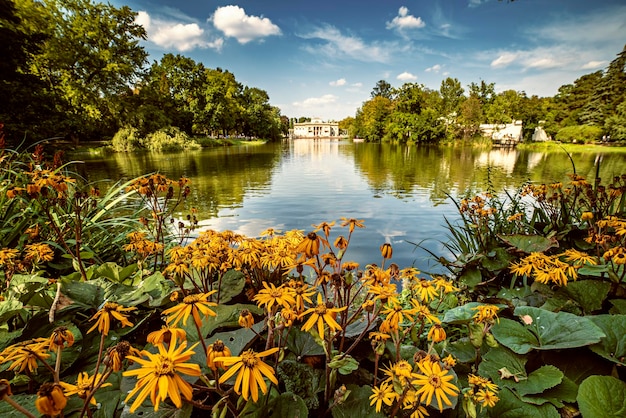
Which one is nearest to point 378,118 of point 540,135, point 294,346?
point 540,135

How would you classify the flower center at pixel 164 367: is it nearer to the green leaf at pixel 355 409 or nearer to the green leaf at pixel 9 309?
the green leaf at pixel 355 409

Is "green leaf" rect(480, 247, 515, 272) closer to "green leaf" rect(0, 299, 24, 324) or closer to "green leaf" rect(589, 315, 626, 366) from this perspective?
"green leaf" rect(589, 315, 626, 366)

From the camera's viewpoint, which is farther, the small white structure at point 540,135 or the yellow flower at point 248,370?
the small white structure at point 540,135

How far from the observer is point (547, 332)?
1238 millimetres

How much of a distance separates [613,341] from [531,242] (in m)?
1.20

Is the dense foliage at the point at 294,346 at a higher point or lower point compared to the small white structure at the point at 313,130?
lower

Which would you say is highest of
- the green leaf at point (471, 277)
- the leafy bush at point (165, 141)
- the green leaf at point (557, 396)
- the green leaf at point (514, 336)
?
the leafy bush at point (165, 141)

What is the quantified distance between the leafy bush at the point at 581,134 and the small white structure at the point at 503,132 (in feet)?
17.2

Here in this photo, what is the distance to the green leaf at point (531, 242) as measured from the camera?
2146 millimetres

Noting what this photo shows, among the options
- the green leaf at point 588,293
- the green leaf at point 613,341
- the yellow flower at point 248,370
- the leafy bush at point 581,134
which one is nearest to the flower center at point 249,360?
the yellow flower at point 248,370

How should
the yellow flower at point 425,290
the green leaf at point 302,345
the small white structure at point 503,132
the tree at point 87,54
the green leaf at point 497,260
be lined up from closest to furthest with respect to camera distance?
1. the green leaf at point 302,345
2. the yellow flower at point 425,290
3. the green leaf at point 497,260
4. the tree at point 87,54
5. the small white structure at point 503,132

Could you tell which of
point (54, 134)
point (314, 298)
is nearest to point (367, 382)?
point (314, 298)

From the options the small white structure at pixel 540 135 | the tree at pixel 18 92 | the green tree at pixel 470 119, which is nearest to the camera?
the tree at pixel 18 92

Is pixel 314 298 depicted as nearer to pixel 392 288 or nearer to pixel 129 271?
pixel 392 288
